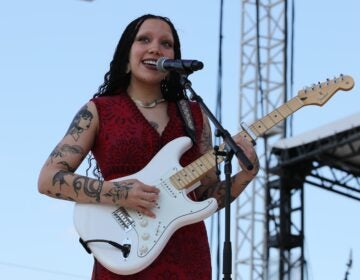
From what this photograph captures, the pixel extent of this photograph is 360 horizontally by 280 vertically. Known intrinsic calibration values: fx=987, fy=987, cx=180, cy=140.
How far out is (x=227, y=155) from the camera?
345 cm

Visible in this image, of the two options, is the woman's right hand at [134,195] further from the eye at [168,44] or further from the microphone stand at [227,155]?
the eye at [168,44]

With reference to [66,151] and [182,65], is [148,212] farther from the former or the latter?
[182,65]

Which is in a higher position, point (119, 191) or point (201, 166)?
point (201, 166)

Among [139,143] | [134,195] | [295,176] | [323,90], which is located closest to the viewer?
[134,195]

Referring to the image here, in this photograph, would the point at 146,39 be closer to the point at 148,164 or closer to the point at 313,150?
the point at 148,164

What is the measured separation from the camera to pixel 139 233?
347 centimetres

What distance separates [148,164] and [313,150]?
336 inches

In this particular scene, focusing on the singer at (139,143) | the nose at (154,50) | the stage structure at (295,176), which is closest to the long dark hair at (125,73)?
the singer at (139,143)

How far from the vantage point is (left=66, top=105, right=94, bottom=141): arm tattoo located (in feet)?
11.9

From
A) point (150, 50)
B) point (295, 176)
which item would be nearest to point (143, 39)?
point (150, 50)

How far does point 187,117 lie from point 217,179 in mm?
263

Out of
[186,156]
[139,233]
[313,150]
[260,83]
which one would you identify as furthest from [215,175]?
[260,83]

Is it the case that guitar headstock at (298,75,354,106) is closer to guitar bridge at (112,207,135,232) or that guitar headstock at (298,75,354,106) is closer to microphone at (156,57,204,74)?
microphone at (156,57,204,74)

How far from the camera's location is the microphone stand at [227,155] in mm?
3295
